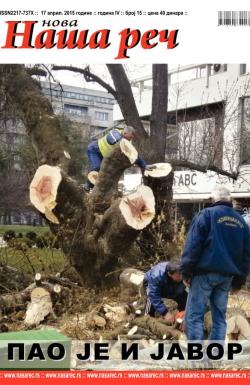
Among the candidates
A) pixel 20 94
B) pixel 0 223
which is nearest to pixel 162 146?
pixel 20 94

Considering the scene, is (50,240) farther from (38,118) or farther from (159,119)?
(159,119)

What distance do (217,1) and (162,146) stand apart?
2.60m

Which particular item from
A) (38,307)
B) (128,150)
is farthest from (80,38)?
(38,307)

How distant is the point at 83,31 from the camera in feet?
7.80

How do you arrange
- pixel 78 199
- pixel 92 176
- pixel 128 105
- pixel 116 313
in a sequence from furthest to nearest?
1. pixel 128 105
2. pixel 92 176
3. pixel 78 199
4. pixel 116 313

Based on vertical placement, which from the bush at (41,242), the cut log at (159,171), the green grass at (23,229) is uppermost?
the cut log at (159,171)

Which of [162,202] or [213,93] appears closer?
[162,202]

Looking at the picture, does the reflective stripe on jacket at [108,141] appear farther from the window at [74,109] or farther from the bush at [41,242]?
the bush at [41,242]

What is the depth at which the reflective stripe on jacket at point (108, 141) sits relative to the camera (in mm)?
3656

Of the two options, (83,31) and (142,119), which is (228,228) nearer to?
(83,31)

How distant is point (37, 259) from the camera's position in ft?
12.7

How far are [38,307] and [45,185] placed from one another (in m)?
0.73

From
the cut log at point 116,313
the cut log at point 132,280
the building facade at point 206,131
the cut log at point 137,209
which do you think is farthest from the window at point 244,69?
the cut log at point 116,313

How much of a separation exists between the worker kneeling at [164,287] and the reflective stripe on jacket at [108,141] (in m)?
0.96
